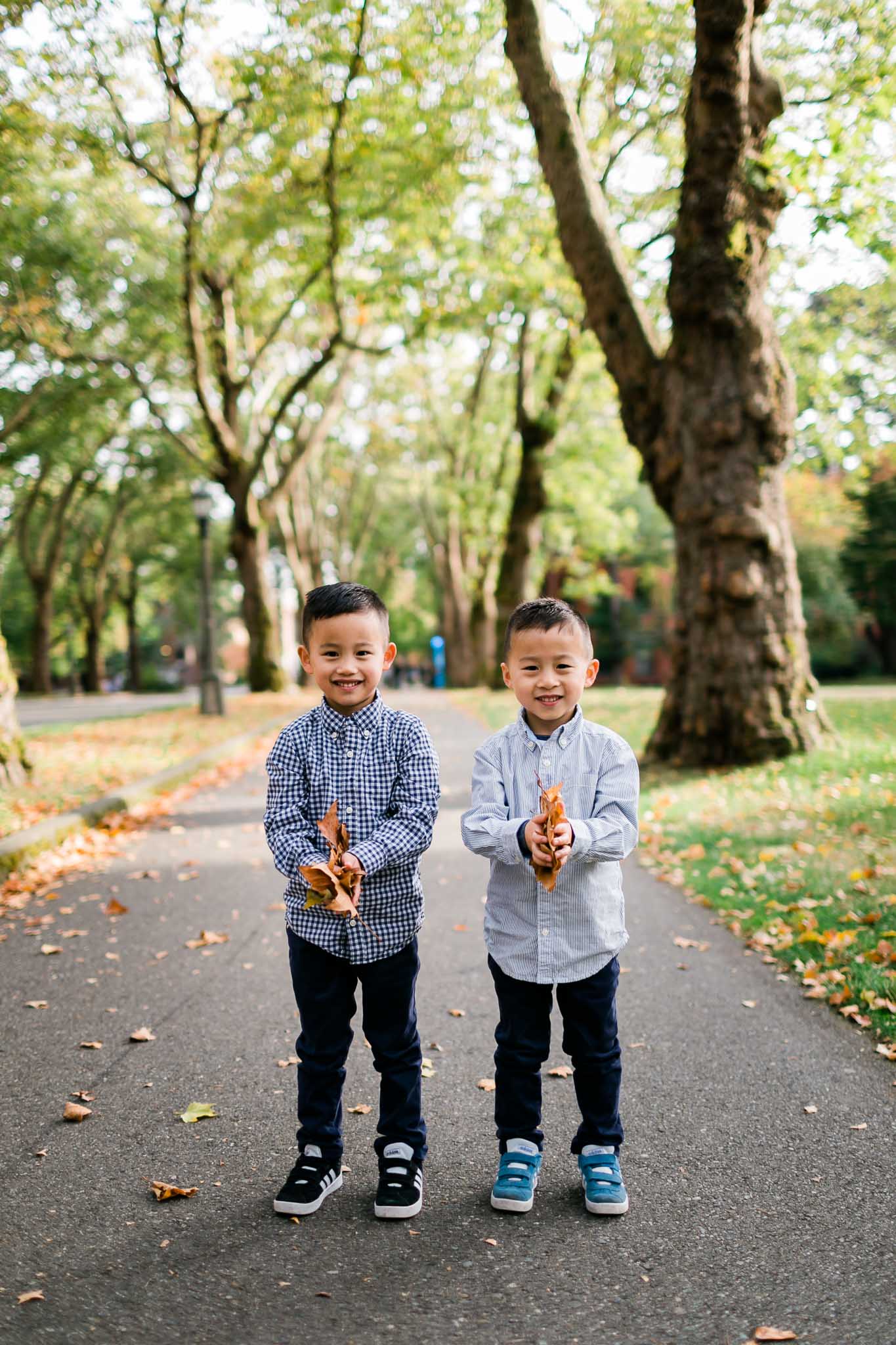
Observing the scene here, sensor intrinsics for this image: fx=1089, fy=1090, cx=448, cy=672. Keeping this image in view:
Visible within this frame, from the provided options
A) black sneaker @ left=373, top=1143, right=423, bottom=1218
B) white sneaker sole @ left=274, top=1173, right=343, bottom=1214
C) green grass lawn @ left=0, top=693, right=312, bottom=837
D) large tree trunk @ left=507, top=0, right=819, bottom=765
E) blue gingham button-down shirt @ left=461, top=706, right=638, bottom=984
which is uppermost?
large tree trunk @ left=507, top=0, right=819, bottom=765

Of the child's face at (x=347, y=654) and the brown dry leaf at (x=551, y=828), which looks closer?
the brown dry leaf at (x=551, y=828)

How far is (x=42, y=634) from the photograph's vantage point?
38500 mm

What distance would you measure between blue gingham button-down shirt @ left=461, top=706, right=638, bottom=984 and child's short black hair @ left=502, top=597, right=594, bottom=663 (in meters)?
0.24

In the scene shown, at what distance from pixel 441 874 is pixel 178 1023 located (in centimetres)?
328

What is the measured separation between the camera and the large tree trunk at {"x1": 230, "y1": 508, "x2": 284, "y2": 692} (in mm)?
25094

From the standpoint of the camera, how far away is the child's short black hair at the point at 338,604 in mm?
3016

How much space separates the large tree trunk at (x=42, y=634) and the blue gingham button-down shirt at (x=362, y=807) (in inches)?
1444

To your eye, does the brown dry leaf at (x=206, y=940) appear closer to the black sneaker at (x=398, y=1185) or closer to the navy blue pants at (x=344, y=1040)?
the navy blue pants at (x=344, y=1040)

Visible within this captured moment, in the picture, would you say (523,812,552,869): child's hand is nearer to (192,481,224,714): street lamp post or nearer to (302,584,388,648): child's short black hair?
(302,584,388,648): child's short black hair

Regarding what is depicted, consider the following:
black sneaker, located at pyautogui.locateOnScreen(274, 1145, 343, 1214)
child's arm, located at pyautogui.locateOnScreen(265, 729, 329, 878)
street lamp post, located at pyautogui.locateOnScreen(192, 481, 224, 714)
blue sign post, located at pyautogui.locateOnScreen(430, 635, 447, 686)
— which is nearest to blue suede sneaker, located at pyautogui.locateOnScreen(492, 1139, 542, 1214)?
black sneaker, located at pyautogui.locateOnScreen(274, 1145, 343, 1214)

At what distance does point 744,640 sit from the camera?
10461mm

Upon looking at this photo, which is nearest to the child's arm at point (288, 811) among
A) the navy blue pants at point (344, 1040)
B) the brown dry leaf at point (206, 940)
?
the navy blue pants at point (344, 1040)

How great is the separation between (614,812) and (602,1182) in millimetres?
975

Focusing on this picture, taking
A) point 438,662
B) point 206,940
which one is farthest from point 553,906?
point 438,662
